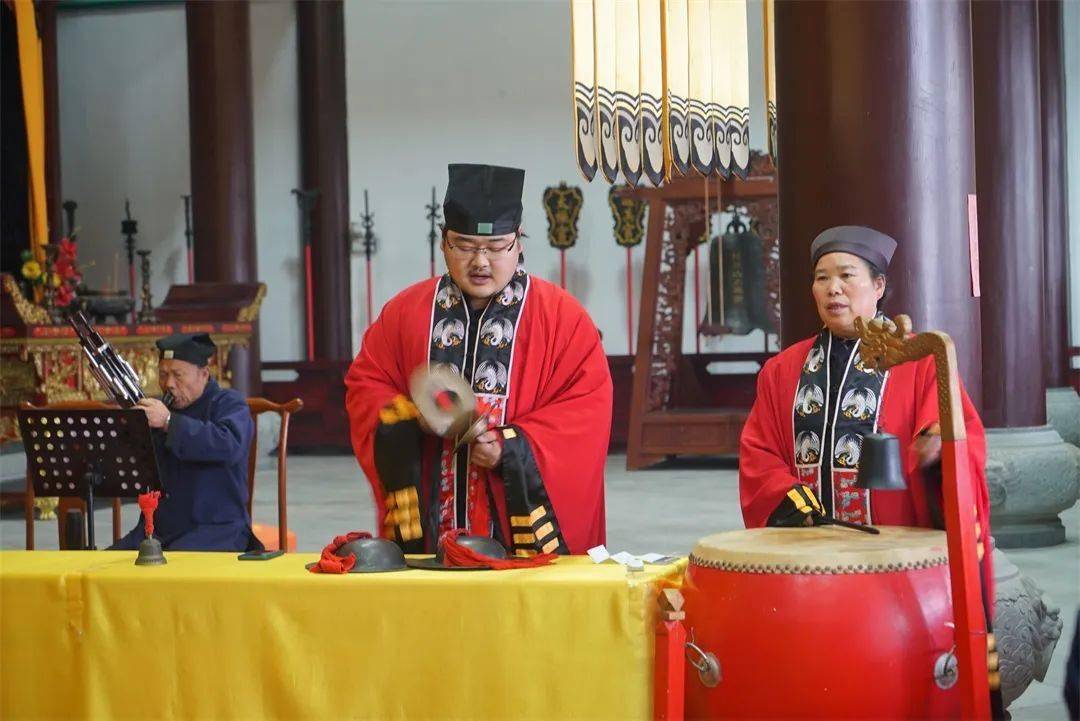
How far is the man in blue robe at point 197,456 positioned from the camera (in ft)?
13.8

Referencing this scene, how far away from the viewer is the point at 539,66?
42.1 ft

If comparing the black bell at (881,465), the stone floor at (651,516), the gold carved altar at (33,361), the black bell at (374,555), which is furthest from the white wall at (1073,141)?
the black bell at (374,555)

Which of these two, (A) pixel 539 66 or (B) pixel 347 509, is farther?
(A) pixel 539 66

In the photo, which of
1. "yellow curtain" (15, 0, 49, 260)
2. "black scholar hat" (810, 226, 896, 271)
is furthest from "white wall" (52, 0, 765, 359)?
"black scholar hat" (810, 226, 896, 271)

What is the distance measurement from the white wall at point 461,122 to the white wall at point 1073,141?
362 centimetres

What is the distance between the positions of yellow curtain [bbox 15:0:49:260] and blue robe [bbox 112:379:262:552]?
640 cm

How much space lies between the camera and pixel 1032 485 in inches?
242

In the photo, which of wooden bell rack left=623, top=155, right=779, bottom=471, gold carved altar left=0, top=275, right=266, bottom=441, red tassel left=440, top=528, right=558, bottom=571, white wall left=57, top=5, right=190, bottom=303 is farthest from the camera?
white wall left=57, top=5, right=190, bottom=303

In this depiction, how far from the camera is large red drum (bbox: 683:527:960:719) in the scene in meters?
2.63

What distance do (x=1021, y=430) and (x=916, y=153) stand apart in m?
2.86

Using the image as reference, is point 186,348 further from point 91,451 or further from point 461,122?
point 461,122

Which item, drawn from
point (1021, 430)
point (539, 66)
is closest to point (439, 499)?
point (1021, 430)

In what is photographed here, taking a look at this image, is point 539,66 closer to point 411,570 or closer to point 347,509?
point 347,509

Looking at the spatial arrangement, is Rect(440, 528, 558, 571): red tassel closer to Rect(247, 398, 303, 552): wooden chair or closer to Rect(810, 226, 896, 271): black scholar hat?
Rect(810, 226, 896, 271): black scholar hat
